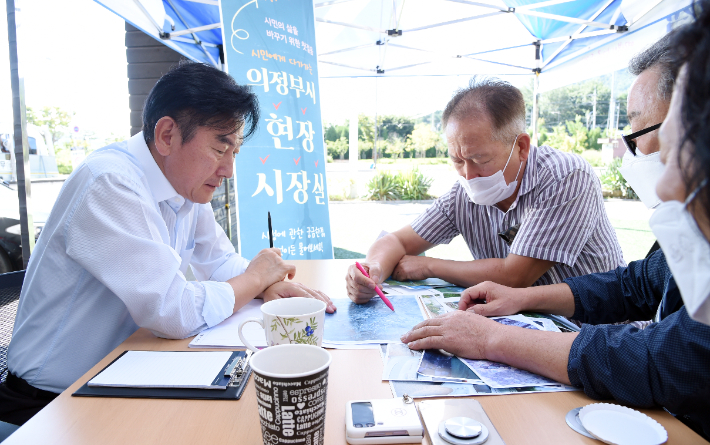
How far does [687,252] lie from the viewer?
0.51 metres

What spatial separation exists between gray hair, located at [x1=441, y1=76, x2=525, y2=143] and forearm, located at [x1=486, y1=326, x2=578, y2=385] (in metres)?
0.96

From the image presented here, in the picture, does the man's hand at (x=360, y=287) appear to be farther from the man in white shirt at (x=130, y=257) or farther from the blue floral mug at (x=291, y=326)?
the blue floral mug at (x=291, y=326)

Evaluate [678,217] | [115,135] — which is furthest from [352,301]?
[115,135]

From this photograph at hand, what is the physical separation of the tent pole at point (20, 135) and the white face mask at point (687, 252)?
307 centimetres

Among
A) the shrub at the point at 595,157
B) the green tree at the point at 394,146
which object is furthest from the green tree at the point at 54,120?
the shrub at the point at 595,157

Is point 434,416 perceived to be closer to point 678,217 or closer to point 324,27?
point 678,217

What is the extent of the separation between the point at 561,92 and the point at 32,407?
36.8ft

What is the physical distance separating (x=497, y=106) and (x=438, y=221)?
2.02 feet

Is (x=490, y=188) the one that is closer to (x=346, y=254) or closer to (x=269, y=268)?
(x=269, y=268)

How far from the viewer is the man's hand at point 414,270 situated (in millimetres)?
1747

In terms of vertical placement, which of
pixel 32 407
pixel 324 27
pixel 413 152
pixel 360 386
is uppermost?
pixel 324 27

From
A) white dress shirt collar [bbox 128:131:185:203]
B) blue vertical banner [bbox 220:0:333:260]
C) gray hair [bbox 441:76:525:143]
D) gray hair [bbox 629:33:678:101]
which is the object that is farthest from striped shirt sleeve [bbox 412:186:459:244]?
blue vertical banner [bbox 220:0:333:260]

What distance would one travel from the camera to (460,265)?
168 centimetres

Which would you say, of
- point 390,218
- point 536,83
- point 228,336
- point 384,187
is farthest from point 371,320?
Result: point 384,187
